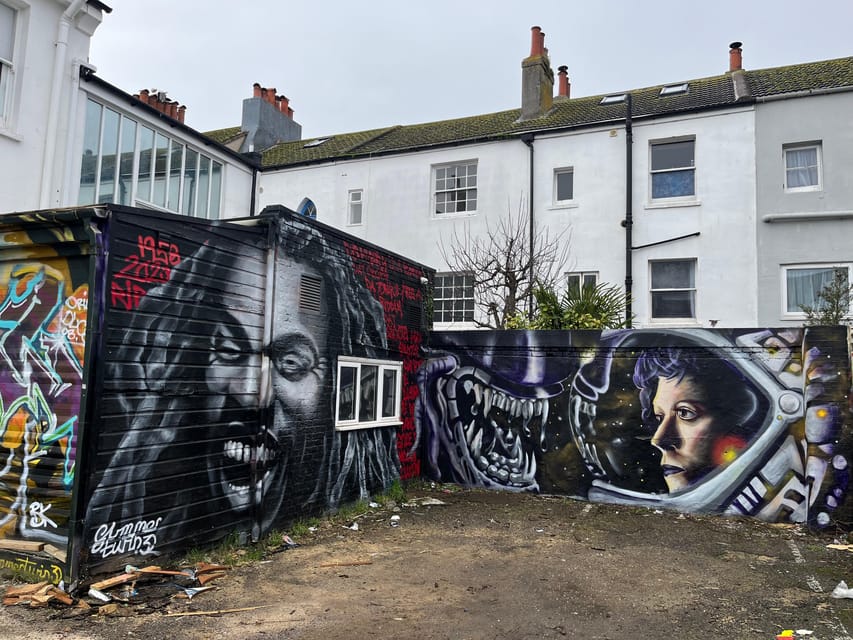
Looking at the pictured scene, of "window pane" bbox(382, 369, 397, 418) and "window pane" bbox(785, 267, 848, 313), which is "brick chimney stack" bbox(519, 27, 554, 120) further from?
"window pane" bbox(382, 369, 397, 418)

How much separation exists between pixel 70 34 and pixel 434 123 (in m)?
11.8

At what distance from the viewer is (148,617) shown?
4750 mm

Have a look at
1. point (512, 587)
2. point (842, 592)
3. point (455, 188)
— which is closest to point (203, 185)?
point (455, 188)

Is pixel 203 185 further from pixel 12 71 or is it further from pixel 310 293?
pixel 310 293

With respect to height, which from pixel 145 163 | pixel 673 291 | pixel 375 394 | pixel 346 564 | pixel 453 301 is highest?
pixel 145 163

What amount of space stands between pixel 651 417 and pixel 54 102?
1012 cm

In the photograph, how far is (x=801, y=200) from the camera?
13.8 metres

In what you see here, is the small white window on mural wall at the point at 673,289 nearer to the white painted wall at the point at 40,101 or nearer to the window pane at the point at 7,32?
the white painted wall at the point at 40,101

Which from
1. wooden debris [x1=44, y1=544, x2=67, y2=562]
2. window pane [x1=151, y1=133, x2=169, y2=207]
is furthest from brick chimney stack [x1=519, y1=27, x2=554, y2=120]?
wooden debris [x1=44, y1=544, x2=67, y2=562]

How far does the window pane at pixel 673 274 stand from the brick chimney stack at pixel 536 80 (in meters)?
5.74

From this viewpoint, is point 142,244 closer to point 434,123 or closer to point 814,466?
point 814,466

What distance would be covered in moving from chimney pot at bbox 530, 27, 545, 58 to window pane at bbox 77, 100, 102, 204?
12.0 m

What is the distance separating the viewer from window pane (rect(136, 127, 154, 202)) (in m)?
11.9

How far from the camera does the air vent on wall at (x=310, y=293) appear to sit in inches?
297
